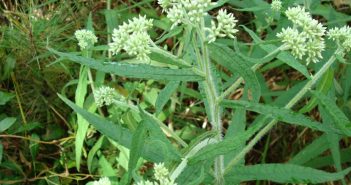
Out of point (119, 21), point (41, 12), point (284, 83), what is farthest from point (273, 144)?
point (41, 12)

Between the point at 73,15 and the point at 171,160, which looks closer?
the point at 171,160

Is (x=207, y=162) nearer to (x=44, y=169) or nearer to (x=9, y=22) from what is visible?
(x=44, y=169)

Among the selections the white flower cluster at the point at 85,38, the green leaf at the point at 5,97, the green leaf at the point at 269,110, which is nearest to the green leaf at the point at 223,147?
the green leaf at the point at 269,110

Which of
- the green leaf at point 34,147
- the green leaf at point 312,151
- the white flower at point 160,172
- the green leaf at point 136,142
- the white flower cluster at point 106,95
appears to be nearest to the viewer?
the white flower at point 160,172

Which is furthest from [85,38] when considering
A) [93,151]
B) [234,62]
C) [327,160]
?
[327,160]

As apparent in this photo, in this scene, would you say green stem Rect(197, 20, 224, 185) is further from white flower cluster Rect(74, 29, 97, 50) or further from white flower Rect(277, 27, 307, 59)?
white flower cluster Rect(74, 29, 97, 50)

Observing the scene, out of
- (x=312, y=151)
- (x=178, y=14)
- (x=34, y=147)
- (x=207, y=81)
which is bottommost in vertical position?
(x=34, y=147)

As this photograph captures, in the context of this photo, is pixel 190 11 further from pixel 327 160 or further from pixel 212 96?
pixel 327 160

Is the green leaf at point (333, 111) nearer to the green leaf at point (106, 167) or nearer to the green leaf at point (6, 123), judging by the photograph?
the green leaf at point (106, 167)

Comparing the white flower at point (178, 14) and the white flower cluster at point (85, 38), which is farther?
the white flower cluster at point (85, 38)

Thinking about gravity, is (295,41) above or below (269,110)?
above

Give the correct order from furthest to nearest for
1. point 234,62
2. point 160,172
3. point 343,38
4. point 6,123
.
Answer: point 6,123 → point 343,38 → point 234,62 → point 160,172
